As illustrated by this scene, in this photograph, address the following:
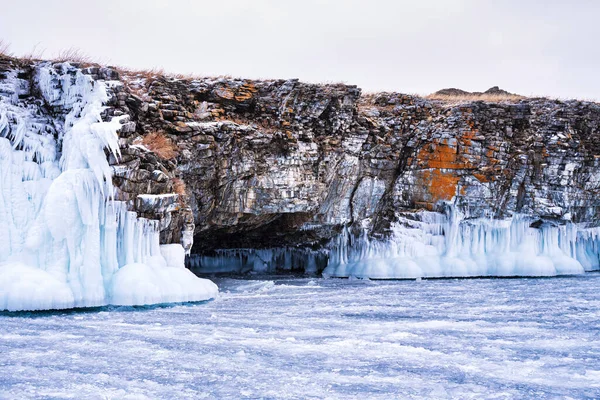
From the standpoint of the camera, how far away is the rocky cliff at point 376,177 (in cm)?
2381

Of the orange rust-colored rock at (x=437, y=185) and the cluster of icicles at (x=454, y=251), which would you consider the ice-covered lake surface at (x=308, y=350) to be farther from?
the orange rust-colored rock at (x=437, y=185)

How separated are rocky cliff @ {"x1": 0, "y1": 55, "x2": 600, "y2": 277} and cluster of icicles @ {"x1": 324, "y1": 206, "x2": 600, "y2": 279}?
6cm

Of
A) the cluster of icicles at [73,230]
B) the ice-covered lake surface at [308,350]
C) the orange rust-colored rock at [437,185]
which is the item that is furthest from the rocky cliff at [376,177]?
Result: the ice-covered lake surface at [308,350]

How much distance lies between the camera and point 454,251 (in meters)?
27.8

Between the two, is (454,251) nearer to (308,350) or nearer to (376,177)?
(376,177)

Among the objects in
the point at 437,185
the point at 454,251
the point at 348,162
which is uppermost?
the point at 348,162

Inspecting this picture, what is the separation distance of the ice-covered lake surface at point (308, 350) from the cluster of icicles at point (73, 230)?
24.2 inches

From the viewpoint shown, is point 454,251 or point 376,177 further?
point 454,251

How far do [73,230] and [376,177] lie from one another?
15.2 m

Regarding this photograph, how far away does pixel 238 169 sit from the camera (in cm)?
2397

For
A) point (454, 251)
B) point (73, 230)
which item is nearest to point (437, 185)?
point (454, 251)

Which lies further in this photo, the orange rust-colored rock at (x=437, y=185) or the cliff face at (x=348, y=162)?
the orange rust-colored rock at (x=437, y=185)

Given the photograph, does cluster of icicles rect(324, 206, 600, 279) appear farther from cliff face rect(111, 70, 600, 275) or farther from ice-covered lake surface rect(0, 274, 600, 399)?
ice-covered lake surface rect(0, 274, 600, 399)

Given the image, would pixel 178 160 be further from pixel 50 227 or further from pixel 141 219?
pixel 50 227
